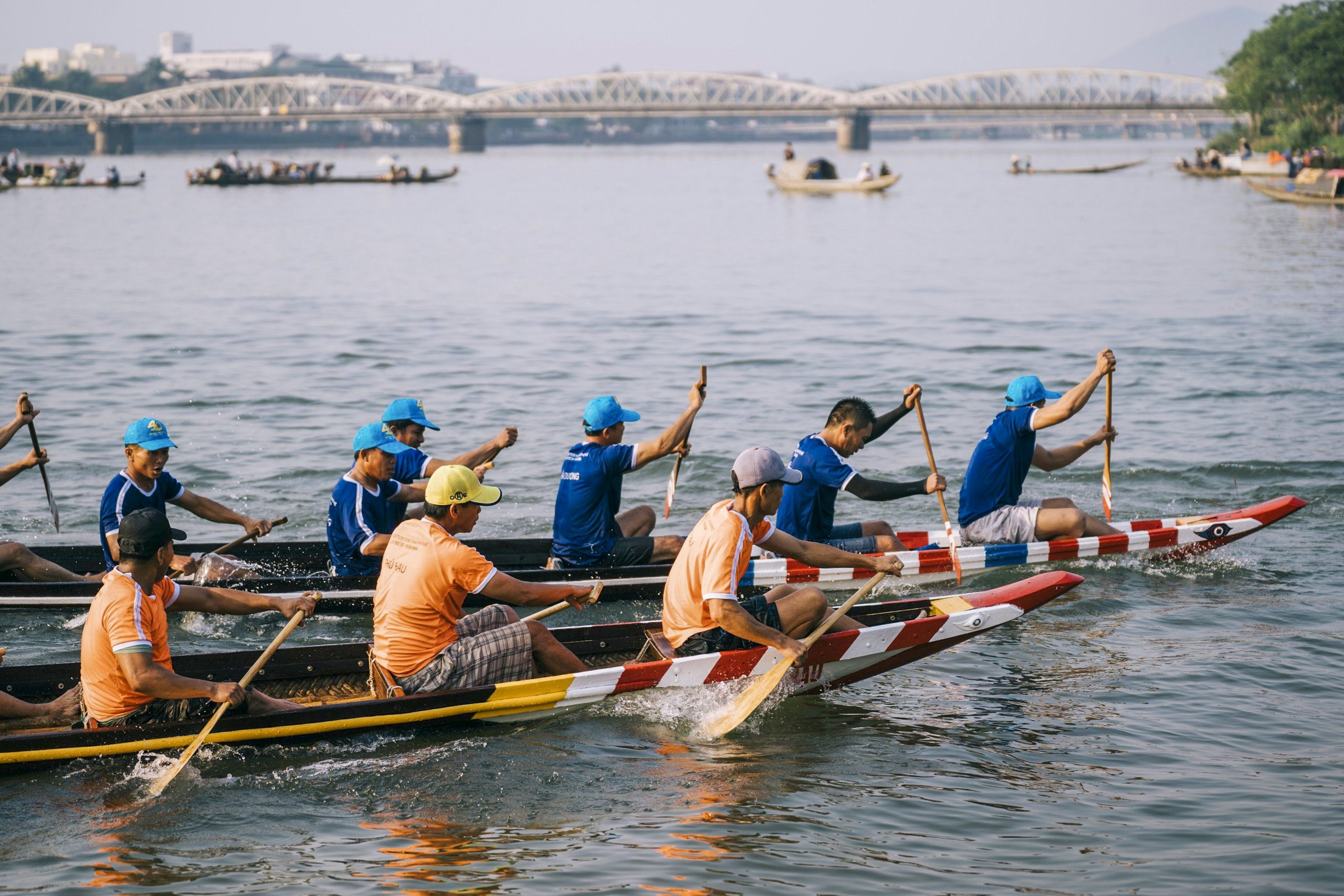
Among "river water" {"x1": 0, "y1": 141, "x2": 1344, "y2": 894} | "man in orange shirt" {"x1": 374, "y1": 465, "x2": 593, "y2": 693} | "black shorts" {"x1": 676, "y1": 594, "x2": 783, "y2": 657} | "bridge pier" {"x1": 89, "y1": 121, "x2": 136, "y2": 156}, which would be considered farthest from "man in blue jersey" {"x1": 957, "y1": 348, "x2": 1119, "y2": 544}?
"bridge pier" {"x1": 89, "y1": 121, "x2": 136, "y2": 156}

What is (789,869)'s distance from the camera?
7.46m

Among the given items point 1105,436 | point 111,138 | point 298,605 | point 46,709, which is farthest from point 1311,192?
point 111,138

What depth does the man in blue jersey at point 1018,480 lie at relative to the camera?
11.9 m

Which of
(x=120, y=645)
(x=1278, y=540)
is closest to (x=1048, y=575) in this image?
(x=1278, y=540)

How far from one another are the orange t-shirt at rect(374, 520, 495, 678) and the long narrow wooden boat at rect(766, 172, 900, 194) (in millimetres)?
69614

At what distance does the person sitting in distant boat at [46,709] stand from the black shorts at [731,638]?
3863mm

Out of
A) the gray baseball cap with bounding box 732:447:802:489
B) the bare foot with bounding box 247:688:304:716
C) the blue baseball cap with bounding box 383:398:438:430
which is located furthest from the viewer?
the blue baseball cap with bounding box 383:398:438:430

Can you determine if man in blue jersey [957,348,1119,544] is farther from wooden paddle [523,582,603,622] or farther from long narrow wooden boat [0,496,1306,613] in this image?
wooden paddle [523,582,603,622]

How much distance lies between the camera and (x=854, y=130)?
13962 centimetres

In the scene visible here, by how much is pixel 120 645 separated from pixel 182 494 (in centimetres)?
392

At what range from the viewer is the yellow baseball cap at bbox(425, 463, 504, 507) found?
7875 mm

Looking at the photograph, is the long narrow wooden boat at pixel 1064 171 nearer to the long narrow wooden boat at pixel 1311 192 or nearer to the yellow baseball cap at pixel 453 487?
the long narrow wooden boat at pixel 1311 192

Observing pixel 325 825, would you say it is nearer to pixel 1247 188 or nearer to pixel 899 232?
pixel 899 232

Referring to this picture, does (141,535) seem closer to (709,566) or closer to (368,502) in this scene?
(709,566)
